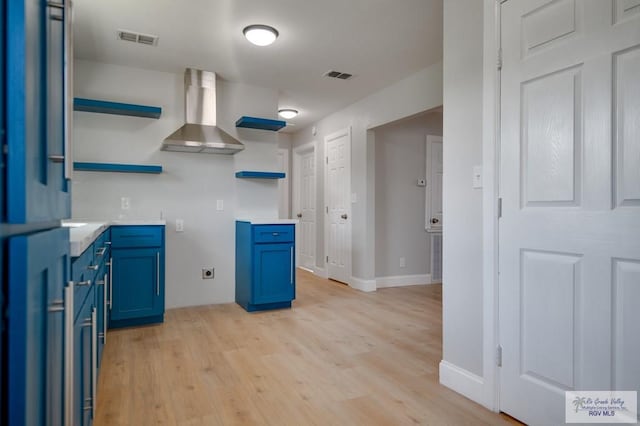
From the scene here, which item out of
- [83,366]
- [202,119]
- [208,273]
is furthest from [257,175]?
[83,366]

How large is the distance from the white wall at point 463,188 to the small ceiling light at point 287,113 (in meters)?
3.33

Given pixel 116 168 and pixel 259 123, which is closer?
pixel 116 168

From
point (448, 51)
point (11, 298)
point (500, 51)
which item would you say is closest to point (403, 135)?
point (448, 51)

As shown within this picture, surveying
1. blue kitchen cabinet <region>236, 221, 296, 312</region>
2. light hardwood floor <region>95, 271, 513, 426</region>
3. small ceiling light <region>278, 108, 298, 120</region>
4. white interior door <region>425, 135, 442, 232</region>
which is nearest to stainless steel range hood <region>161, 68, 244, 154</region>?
blue kitchen cabinet <region>236, 221, 296, 312</region>

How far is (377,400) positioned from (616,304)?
3.99ft

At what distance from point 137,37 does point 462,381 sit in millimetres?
3473

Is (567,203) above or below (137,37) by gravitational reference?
below

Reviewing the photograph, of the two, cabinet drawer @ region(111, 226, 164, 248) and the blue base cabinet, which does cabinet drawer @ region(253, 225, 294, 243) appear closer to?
cabinet drawer @ region(111, 226, 164, 248)

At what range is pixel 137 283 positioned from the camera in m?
3.34

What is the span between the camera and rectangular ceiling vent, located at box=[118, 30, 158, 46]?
123 inches

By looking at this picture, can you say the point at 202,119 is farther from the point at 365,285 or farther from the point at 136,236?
the point at 365,285

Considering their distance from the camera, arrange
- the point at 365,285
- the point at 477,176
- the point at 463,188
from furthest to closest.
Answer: the point at 365,285 < the point at 463,188 < the point at 477,176

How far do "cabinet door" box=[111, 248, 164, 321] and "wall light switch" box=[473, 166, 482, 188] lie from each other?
2.66 meters

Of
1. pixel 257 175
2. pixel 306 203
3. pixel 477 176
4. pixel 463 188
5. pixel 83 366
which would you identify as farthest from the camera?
pixel 306 203
